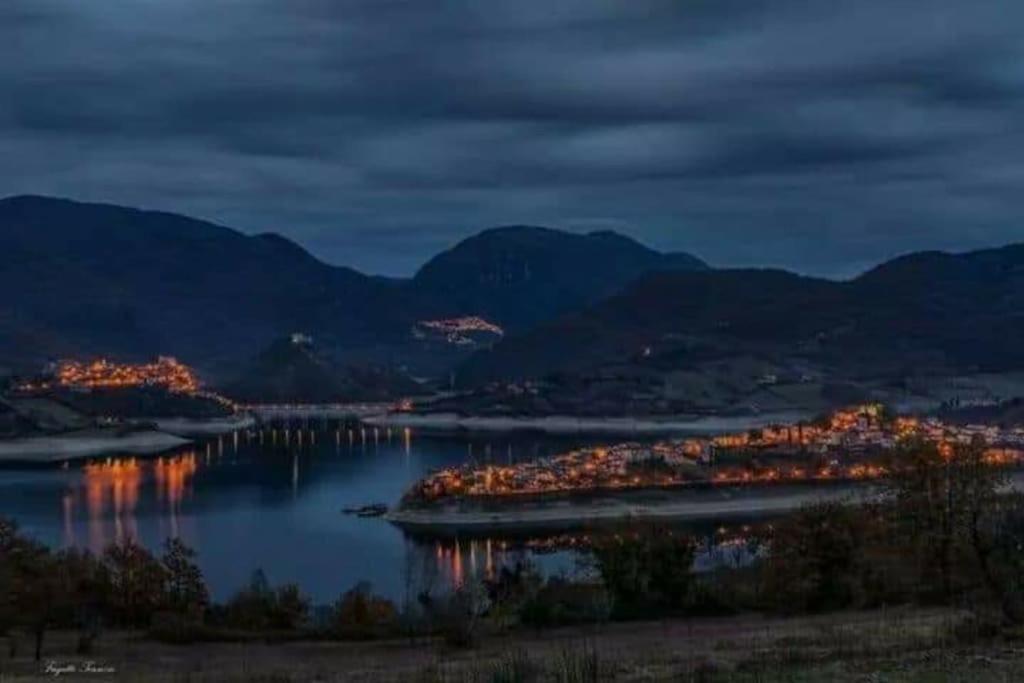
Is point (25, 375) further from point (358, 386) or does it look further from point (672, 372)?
point (672, 372)

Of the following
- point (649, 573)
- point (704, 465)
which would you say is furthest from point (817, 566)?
point (704, 465)

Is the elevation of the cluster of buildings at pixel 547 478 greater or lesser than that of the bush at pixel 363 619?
lesser

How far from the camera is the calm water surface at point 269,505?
48312 mm

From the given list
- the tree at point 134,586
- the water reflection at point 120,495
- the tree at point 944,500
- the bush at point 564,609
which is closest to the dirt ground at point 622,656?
the bush at point 564,609

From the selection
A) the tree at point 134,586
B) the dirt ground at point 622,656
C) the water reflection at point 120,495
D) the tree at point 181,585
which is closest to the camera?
the dirt ground at point 622,656

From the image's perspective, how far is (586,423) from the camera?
143m

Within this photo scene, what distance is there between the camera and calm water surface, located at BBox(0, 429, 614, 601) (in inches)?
1902

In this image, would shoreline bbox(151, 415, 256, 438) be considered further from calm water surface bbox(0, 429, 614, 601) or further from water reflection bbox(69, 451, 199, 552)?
water reflection bbox(69, 451, 199, 552)

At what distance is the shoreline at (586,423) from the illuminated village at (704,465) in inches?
1116

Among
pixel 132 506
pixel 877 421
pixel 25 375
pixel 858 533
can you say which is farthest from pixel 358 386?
pixel 858 533

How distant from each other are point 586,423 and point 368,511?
78.7 metres

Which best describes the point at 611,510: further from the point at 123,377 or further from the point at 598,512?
the point at 123,377

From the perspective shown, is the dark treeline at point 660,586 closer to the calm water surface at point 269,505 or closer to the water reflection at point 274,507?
the water reflection at point 274,507

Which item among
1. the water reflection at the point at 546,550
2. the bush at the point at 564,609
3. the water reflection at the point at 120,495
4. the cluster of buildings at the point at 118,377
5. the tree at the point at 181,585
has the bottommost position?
the water reflection at the point at 546,550
